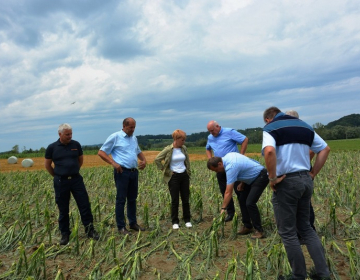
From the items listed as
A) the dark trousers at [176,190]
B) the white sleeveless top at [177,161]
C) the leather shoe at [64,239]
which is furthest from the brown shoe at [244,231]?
the leather shoe at [64,239]

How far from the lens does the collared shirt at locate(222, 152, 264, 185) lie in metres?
4.00

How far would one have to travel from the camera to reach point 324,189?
22.4 ft

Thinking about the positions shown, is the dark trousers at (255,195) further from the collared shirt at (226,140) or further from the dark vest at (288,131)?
the dark vest at (288,131)

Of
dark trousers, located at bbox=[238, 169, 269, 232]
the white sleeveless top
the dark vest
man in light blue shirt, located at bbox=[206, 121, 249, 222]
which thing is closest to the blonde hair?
the white sleeveless top

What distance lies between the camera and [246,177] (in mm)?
4254

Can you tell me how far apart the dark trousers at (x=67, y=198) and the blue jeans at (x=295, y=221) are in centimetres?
300

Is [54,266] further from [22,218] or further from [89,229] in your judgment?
[22,218]

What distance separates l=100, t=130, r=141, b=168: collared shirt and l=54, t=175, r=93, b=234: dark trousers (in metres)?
0.65

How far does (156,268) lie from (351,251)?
6.91 ft

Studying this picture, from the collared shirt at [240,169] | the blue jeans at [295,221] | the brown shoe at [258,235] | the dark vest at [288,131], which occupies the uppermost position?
the dark vest at [288,131]

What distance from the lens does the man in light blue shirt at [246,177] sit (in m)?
4.01

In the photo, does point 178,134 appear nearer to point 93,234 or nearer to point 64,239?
point 93,234

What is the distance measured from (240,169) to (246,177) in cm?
22

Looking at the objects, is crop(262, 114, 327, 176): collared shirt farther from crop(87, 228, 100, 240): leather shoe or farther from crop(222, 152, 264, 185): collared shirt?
crop(87, 228, 100, 240): leather shoe
